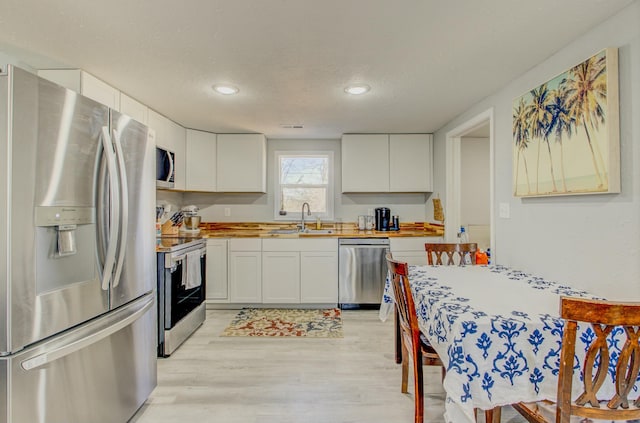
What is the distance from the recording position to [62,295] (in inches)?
49.6

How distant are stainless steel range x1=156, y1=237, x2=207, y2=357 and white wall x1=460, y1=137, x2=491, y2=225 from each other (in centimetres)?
322

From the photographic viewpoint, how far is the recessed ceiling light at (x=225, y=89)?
7.75 ft

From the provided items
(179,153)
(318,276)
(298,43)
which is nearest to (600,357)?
(298,43)

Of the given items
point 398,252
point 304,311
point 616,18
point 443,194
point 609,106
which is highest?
point 616,18

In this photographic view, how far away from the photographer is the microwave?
2.92m

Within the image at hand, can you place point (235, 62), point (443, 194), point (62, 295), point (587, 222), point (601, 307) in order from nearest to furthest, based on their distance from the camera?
point (601, 307) → point (62, 295) → point (587, 222) → point (235, 62) → point (443, 194)

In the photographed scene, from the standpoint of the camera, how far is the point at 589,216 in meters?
1.64

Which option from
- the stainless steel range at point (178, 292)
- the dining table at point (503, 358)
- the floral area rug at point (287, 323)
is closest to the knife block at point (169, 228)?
the stainless steel range at point (178, 292)

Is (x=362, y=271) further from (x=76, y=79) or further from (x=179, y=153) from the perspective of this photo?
(x=76, y=79)

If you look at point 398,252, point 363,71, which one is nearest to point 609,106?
point 363,71

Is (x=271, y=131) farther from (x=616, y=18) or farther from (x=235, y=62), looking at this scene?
(x=616, y=18)

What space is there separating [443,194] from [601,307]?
2.79 metres

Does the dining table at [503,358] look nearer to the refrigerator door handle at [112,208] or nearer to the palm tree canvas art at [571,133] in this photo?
the palm tree canvas art at [571,133]

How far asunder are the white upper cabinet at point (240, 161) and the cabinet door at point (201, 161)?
75 millimetres
